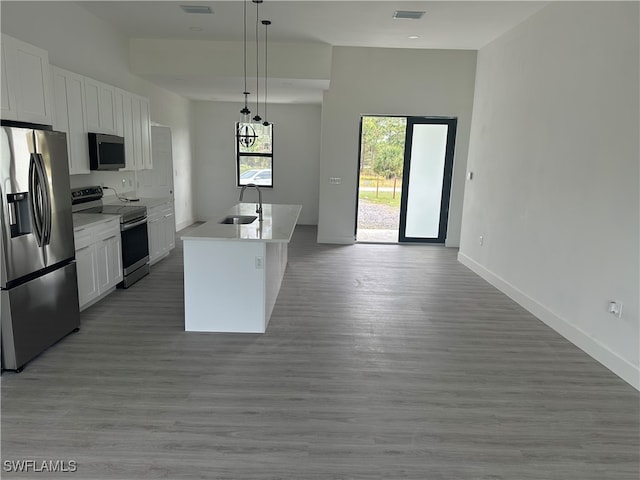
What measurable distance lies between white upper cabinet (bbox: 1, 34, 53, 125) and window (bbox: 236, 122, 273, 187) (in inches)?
230

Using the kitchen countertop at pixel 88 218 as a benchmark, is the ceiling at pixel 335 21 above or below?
above

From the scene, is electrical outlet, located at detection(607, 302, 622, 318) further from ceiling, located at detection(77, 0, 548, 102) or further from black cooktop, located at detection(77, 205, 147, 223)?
black cooktop, located at detection(77, 205, 147, 223)

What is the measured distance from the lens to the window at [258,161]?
30.3 ft

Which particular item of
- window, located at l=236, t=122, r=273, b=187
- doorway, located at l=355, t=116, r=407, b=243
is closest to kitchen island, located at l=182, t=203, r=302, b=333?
doorway, located at l=355, t=116, r=407, b=243

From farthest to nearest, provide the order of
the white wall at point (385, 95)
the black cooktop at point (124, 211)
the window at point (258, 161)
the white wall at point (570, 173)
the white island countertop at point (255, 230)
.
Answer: the window at point (258, 161) → the white wall at point (385, 95) → the black cooktop at point (124, 211) → the white island countertop at point (255, 230) → the white wall at point (570, 173)

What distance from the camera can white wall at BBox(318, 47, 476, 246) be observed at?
679 cm

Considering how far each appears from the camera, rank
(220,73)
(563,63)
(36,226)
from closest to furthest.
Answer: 1. (36,226)
2. (563,63)
3. (220,73)

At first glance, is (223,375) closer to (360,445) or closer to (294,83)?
(360,445)

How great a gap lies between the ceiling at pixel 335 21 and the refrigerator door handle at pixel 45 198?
2647 mm

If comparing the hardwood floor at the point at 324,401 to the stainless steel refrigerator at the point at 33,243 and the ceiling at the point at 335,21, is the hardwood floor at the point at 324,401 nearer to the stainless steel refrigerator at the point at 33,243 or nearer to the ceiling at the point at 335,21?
the stainless steel refrigerator at the point at 33,243

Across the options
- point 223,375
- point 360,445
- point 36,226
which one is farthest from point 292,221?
point 360,445

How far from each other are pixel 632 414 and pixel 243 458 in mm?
2415

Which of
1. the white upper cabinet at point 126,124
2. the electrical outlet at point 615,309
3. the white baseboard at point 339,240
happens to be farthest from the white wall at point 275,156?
the electrical outlet at point 615,309

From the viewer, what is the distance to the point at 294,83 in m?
6.50
